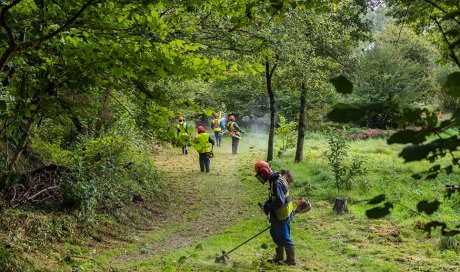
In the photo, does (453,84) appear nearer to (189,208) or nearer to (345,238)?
(345,238)

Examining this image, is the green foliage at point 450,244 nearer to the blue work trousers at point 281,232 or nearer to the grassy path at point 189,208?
the blue work trousers at point 281,232

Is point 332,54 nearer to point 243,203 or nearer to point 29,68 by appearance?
point 243,203

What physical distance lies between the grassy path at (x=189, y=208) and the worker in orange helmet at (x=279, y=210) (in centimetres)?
212

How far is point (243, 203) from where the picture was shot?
1293cm

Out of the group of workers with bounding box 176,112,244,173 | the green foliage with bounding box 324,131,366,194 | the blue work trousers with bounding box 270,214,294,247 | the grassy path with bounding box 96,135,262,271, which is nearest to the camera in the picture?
the group of workers with bounding box 176,112,244,173

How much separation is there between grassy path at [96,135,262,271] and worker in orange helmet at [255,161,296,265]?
212 cm

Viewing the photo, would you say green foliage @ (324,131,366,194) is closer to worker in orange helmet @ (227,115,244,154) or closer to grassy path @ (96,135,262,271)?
grassy path @ (96,135,262,271)

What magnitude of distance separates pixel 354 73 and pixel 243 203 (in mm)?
7161

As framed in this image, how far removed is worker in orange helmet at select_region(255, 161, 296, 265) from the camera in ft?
25.9

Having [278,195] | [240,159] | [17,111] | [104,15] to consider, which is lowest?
[240,159]

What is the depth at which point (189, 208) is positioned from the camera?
40.9ft

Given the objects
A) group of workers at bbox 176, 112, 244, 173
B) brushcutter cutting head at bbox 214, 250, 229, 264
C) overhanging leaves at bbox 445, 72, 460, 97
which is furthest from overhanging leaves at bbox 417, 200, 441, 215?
brushcutter cutting head at bbox 214, 250, 229, 264

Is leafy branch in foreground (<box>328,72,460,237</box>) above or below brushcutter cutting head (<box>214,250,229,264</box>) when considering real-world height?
above

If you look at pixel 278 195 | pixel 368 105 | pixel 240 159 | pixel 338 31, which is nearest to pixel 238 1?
pixel 368 105
